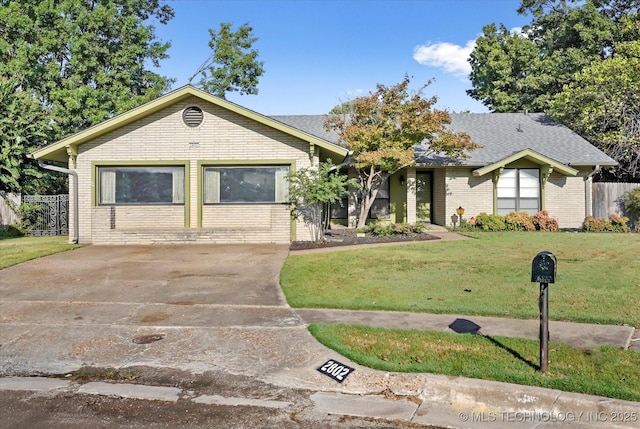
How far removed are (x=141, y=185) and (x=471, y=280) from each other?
1067 centimetres

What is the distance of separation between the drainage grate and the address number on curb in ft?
7.02

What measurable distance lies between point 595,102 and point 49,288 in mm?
22108

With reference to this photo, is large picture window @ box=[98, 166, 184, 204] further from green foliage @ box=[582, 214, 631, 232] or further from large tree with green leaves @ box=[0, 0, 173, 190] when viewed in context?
green foliage @ box=[582, 214, 631, 232]

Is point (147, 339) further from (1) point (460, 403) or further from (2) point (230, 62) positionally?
(2) point (230, 62)

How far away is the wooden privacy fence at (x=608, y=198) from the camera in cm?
1794

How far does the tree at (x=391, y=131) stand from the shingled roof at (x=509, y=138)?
5.69 ft

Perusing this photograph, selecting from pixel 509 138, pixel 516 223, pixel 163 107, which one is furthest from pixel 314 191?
pixel 509 138

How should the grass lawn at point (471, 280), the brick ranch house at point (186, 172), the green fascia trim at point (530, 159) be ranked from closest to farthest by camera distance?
the grass lawn at point (471, 280)
the brick ranch house at point (186, 172)
the green fascia trim at point (530, 159)

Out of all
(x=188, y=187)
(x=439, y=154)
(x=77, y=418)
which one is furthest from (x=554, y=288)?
(x=439, y=154)

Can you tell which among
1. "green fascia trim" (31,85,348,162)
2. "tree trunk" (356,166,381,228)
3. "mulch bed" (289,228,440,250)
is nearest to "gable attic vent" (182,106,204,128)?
"green fascia trim" (31,85,348,162)

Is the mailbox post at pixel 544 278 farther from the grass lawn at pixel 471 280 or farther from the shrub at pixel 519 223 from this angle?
the shrub at pixel 519 223

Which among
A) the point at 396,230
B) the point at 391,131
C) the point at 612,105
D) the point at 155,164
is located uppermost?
the point at 612,105

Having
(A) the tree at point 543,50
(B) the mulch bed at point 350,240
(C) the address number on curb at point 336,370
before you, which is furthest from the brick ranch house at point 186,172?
(A) the tree at point 543,50

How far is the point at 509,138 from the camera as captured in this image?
2002cm
